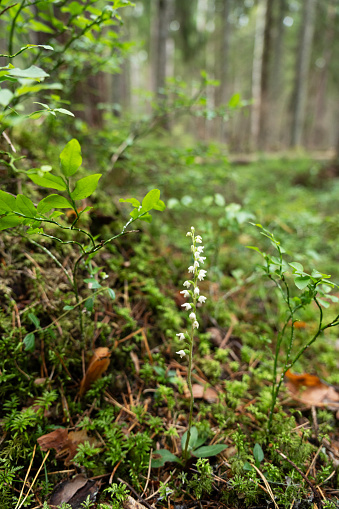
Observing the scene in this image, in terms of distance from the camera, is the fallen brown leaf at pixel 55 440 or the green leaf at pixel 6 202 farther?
the fallen brown leaf at pixel 55 440

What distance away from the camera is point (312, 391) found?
1815 millimetres

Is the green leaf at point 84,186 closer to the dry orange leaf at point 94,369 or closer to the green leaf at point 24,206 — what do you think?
the green leaf at point 24,206

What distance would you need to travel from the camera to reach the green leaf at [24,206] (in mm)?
1003

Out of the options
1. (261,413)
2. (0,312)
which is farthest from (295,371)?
(0,312)

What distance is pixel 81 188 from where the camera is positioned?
40.6 inches

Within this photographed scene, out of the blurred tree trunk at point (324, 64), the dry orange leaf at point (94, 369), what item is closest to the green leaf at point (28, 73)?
the dry orange leaf at point (94, 369)

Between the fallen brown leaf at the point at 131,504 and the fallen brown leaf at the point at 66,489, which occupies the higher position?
the fallen brown leaf at the point at 66,489

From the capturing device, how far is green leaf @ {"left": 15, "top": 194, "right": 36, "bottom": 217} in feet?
3.29

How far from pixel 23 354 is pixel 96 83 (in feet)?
11.7

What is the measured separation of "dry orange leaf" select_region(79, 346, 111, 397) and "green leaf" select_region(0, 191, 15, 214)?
0.90 m

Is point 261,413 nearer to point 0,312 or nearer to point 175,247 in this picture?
point 0,312

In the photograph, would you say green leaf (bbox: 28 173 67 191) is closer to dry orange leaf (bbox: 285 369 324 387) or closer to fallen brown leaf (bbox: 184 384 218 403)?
fallen brown leaf (bbox: 184 384 218 403)

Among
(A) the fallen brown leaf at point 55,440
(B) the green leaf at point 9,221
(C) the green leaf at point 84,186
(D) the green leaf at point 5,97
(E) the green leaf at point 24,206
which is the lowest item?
(A) the fallen brown leaf at point 55,440

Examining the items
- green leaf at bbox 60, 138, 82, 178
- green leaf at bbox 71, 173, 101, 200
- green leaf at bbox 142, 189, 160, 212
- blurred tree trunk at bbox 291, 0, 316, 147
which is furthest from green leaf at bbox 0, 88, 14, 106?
blurred tree trunk at bbox 291, 0, 316, 147
